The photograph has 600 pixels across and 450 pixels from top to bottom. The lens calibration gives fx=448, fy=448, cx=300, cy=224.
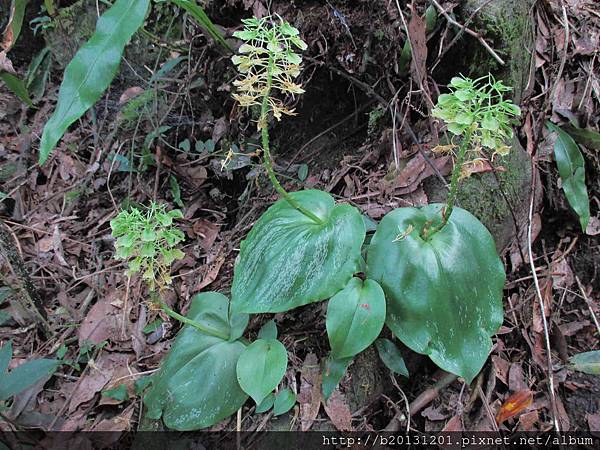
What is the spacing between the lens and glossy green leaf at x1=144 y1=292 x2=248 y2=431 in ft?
4.60

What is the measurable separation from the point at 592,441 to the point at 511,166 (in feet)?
3.14

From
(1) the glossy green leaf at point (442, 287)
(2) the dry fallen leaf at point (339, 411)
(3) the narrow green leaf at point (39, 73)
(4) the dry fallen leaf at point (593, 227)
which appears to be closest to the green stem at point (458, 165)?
(1) the glossy green leaf at point (442, 287)

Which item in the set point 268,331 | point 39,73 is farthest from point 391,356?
point 39,73

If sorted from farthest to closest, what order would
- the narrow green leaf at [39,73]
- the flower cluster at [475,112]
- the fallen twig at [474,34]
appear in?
the narrow green leaf at [39,73] → the fallen twig at [474,34] → the flower cluster at [475,112]

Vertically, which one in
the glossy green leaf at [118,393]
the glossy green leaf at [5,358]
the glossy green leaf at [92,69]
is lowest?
the glossy green leaf at [118,393]

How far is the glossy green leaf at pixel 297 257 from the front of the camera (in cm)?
133

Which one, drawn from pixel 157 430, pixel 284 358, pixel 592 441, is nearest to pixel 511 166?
pixel 592 441

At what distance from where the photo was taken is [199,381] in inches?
57.1

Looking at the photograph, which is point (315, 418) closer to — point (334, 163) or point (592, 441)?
point (592, 441)

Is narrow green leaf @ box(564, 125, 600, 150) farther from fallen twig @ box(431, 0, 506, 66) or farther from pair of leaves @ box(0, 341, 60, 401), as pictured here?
pair of leaves @ box(0, 341, 60, 401)

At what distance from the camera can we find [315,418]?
4.55 feet

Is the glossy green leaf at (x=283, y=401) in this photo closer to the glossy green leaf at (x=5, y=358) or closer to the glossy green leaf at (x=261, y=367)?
the glossy green leaf at (x=261, y=367)

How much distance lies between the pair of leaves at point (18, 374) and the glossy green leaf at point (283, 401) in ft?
2.29

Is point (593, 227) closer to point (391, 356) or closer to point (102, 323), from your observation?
point (391, 356)
